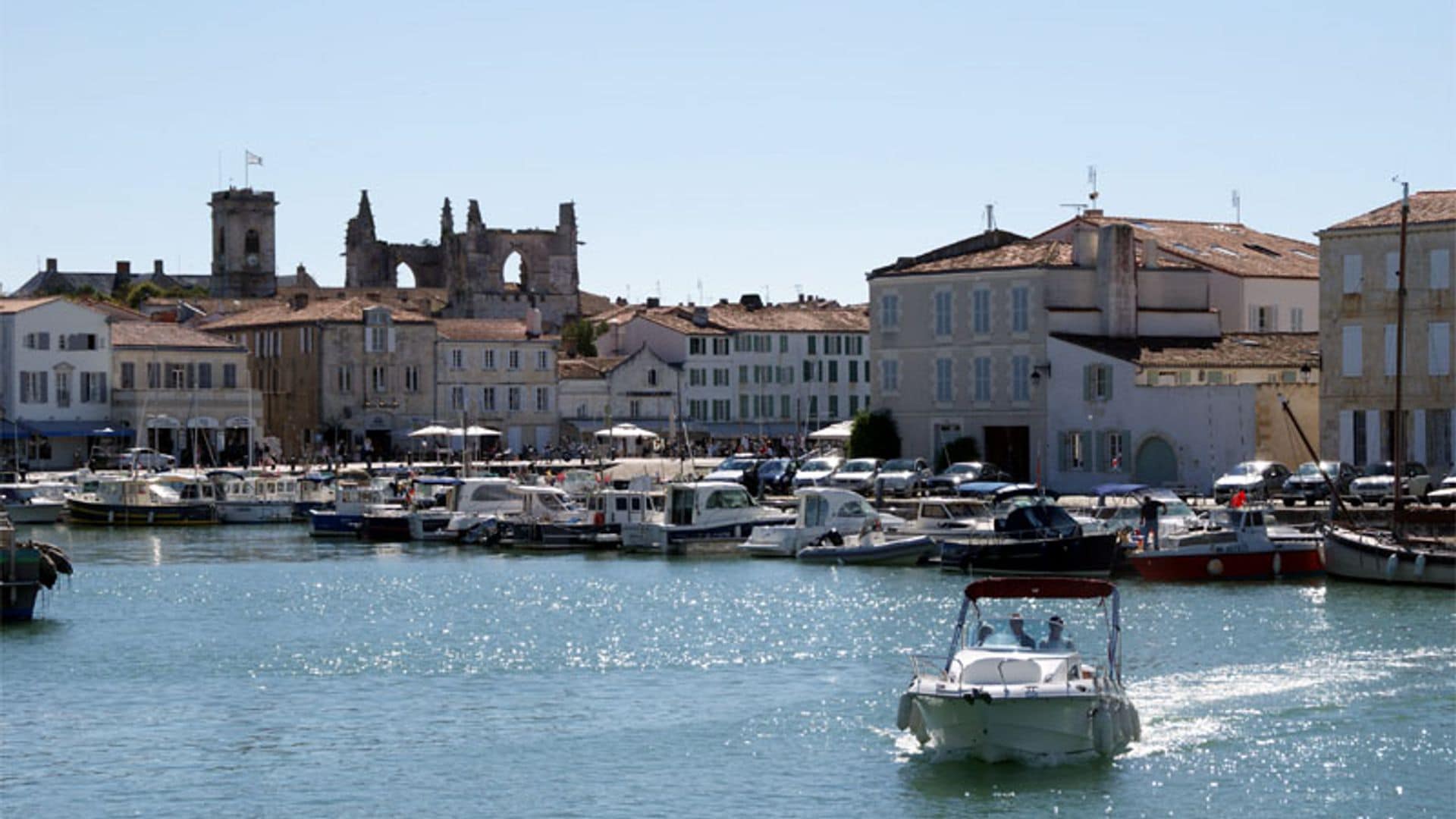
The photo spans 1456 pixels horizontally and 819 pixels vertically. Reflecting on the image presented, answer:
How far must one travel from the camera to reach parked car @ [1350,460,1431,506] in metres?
62.4

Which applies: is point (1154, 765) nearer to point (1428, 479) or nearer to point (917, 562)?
point (917, 562)

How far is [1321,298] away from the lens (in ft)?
230

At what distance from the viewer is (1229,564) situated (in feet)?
176

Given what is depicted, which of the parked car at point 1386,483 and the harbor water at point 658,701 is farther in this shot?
the parked car at point 1386,483

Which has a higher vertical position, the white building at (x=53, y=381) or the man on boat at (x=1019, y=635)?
the white building at (x=53, y=381)

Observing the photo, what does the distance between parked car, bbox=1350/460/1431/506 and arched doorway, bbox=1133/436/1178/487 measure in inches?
280

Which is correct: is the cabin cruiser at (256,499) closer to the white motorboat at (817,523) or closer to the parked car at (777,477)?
the parked car at (777,477)

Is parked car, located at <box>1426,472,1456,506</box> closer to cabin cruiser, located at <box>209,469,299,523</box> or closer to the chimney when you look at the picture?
the chimney

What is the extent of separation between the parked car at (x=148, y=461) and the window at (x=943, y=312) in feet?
108

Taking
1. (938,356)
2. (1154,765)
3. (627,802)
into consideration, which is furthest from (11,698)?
(938,356)

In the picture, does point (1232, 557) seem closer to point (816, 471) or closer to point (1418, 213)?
point (1418, 213)

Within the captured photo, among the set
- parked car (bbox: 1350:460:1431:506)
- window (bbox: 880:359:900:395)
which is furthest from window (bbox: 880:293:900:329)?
parked car (bbox: 1350:460:1431:506)

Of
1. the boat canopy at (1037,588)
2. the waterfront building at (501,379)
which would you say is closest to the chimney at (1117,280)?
the waterfront building at (501,379)

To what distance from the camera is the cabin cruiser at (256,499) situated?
83.9 metres
